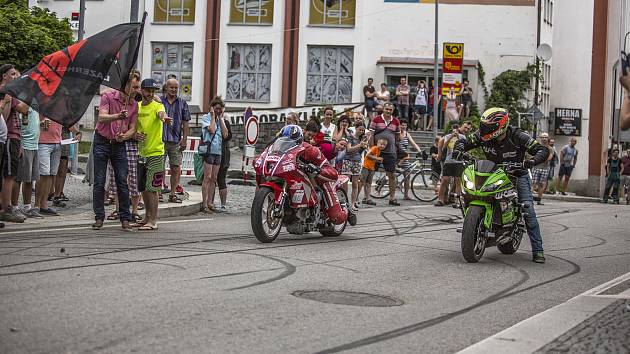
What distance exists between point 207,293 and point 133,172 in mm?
5577

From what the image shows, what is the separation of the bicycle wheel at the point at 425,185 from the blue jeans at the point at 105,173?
1190 cm

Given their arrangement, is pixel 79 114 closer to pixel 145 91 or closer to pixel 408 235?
pixel 145 91

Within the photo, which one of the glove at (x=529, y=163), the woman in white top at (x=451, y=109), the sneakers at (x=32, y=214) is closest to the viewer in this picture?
the glove at (x=529, y=163)

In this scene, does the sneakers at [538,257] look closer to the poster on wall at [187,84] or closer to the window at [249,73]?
the window at [249,73]

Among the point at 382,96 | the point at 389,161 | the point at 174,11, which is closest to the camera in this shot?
the point at 389,161

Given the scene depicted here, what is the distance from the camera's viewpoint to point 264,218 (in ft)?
42.2

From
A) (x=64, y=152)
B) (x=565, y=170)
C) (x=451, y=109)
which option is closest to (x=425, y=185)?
(x=64, y=152)

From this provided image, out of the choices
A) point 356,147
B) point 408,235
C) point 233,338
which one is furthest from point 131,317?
point 356,147

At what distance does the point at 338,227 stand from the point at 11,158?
4253 mm

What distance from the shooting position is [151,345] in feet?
21.1

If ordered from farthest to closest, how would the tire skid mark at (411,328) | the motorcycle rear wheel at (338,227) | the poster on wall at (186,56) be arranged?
the poster on wall at (186,56), the motorcycle rear wheel at (338,227), the tire skid mark at (411,328)

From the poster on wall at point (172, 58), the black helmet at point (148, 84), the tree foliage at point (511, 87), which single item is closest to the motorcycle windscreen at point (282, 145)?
the black helmet at point (148, 84)

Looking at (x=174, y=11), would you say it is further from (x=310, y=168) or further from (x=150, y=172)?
(x=310, y=168)

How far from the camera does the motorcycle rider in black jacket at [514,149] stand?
12484 mm
